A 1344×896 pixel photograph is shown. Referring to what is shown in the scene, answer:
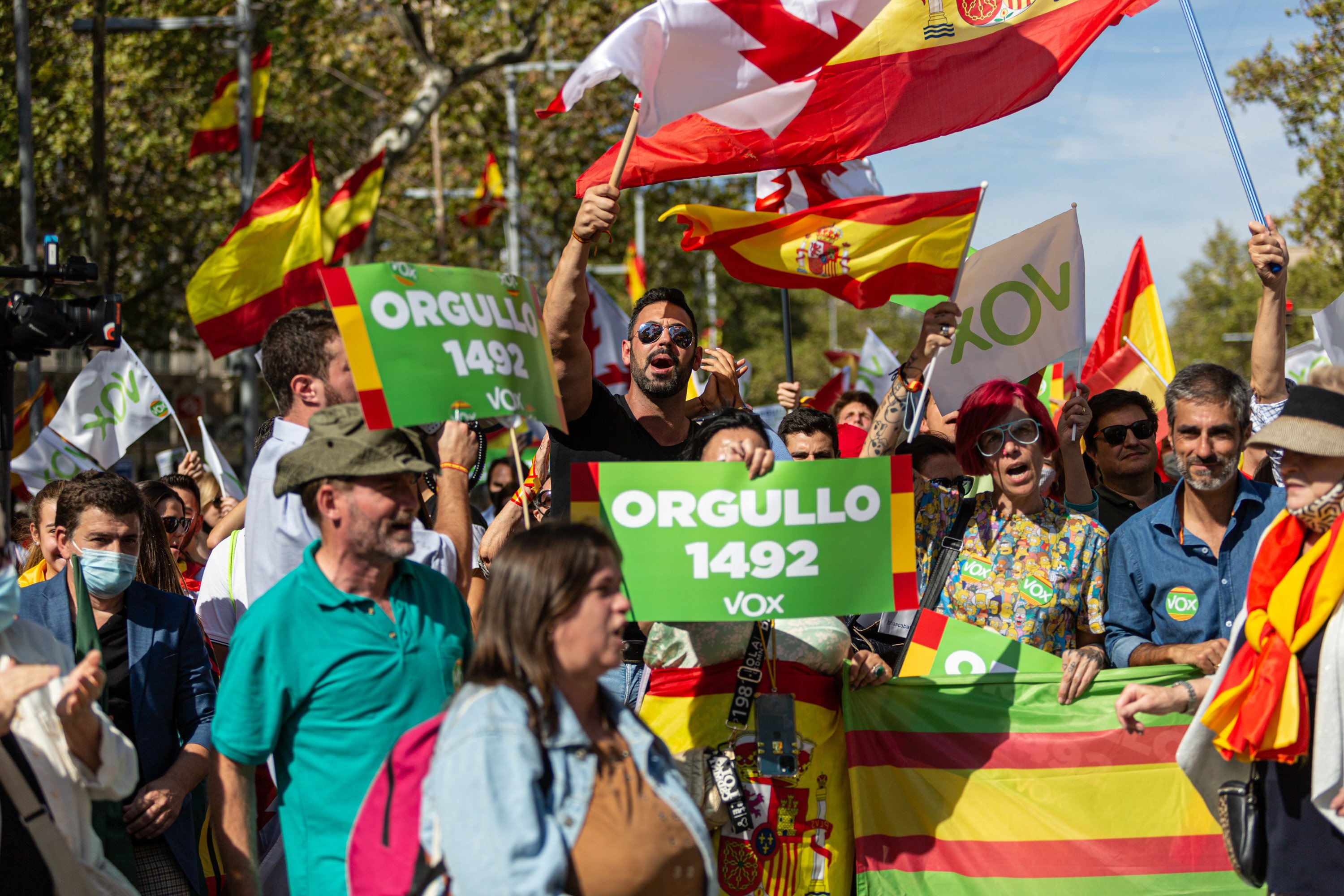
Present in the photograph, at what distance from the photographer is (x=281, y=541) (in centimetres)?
359

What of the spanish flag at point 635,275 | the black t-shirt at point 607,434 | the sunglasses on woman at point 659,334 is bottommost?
the black t-shirt at point 607,434

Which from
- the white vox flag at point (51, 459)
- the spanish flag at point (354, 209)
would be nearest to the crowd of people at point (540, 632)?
the white vox flag at point (51, 459)

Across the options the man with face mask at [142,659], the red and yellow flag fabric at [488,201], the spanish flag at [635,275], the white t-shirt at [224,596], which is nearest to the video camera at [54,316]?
the white t-shirt at [224,596]

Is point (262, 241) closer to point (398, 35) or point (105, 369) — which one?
point (105, 369)

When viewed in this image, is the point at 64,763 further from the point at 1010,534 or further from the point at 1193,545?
the point at 1193,545

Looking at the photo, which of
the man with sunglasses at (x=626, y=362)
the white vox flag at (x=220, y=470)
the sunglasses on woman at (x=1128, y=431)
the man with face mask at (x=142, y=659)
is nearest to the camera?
the man with face mask at (x=142, y=659)

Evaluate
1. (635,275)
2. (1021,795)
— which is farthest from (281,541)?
(635,275)

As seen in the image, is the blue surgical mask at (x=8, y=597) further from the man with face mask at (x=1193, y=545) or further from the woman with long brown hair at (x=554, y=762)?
the man with face mask at (x=1193, y=545)

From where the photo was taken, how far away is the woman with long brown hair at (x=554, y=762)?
2.47 metres

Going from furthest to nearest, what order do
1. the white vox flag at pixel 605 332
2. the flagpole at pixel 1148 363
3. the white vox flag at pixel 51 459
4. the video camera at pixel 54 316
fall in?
the white vox flag at pixel 605 332, the white vox flag at pixel 51 459, the flagpole at pixel 1148 363, the video camera at pixel 54 316

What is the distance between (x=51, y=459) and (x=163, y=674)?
5526mm

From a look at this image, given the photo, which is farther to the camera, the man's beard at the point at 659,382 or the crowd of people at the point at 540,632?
the man's beard at the point at 659,382

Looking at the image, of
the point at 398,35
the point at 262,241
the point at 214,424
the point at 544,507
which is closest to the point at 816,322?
the point at 214,424

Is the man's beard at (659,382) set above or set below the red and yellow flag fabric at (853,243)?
below
